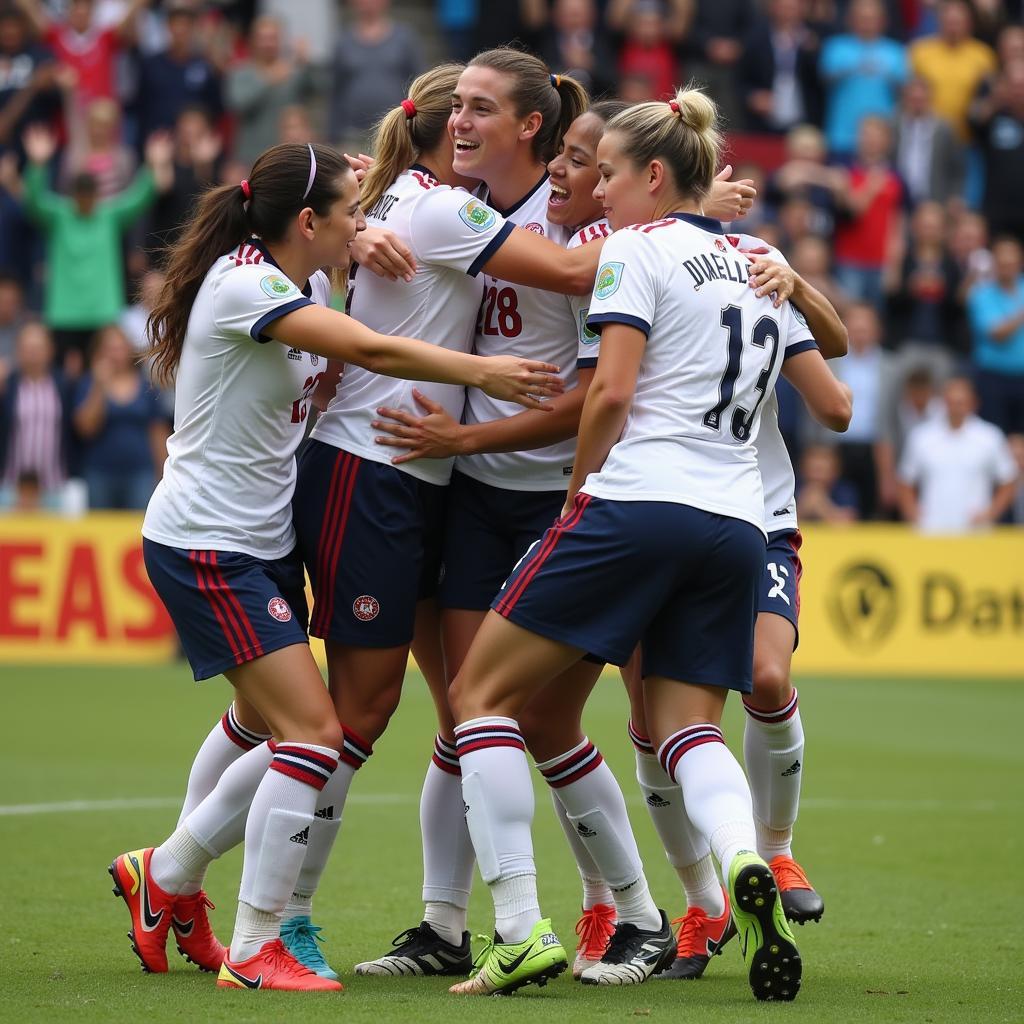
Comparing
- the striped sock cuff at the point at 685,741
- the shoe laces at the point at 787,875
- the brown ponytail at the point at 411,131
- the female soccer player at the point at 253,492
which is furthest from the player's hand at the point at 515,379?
the shoe laces at the point at 787,875

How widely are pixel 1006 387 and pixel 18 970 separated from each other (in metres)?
12.5

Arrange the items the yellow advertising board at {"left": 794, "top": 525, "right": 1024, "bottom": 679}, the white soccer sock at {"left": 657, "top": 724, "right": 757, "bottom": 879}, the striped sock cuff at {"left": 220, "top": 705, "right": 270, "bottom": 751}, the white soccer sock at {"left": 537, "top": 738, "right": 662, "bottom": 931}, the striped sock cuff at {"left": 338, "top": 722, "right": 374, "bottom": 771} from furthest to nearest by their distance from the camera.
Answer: the yellow advertising board at {"left": 794, "top": 525, "right": 1024, "bottom": 679}
the striped sock cuff at {"left": 220, "top": 705, "right": 270, "bottom": 751}
the white soccer sock at {"left": 537, "top": 738, "right": 662, "bottom": 931}
the striped sock cuff at {"left": 338, "top": 722, "right": 374, "bottom": 771}
the white soccer sock at {"left": 657, "top": 724, "right": 757, "bottom": 879}

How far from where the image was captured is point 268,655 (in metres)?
4.98

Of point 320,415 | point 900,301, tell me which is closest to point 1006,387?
point 900,301

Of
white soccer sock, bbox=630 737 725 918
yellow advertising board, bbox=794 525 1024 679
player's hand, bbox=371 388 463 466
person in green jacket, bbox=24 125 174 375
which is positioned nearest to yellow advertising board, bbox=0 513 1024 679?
yellow advertising board, bbox=794 525 1024 679

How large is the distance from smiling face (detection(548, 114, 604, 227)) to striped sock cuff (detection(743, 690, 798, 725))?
161 centimetres

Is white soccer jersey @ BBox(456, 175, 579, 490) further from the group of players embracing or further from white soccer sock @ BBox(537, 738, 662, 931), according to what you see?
white soccer sock @ BBox(537, 738, 662, 931)

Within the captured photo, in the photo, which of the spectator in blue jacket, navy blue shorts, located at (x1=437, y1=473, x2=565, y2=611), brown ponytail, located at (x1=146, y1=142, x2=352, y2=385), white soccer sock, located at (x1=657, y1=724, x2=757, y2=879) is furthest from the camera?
the spectator in blue jacket

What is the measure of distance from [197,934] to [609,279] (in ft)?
7.48

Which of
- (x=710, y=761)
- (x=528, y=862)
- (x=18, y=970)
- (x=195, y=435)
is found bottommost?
(x=18, y=970)

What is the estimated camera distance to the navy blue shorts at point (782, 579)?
5.75 m

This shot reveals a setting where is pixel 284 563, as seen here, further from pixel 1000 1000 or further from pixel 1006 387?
pixel 1006 387

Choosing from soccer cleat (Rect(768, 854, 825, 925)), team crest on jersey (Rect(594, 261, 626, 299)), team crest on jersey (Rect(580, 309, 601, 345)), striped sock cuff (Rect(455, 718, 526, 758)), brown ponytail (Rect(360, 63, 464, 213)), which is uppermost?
brown ponytail (Rect(360, 63, 464, 213))

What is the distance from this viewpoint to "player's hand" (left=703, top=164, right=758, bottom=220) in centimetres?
533
